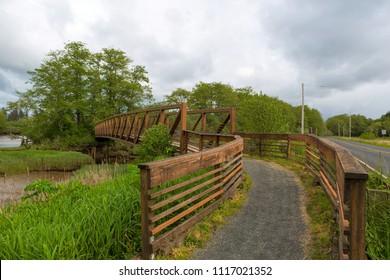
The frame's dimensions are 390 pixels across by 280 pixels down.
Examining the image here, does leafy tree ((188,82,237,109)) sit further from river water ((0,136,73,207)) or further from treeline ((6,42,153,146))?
river water ((0,136,73,207))

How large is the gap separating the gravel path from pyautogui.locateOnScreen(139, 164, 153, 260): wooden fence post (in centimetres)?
72

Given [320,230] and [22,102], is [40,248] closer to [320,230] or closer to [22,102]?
[320,230]

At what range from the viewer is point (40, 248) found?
10.0ft

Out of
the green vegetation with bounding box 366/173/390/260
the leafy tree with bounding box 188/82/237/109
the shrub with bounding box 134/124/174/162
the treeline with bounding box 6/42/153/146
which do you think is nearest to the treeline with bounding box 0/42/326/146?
the treeline with bounding box 6/42/153/146

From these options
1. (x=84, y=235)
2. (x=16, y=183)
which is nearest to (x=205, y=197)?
(x=84, y=235)

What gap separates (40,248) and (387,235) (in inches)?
160

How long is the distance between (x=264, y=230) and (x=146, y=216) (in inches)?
85.9

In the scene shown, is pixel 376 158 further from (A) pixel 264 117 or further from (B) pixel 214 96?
(B) pixel 214 96

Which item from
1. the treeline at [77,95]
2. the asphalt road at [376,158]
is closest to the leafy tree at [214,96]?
the treeline at [77,95]

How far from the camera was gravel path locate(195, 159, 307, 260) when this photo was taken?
11.6 ft

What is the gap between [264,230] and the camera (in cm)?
428

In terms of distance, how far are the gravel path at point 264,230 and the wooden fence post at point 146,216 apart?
720mm

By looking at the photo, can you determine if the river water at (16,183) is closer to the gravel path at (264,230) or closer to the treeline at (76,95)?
the gravel path at (264,230)

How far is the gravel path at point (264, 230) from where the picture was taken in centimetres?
354
